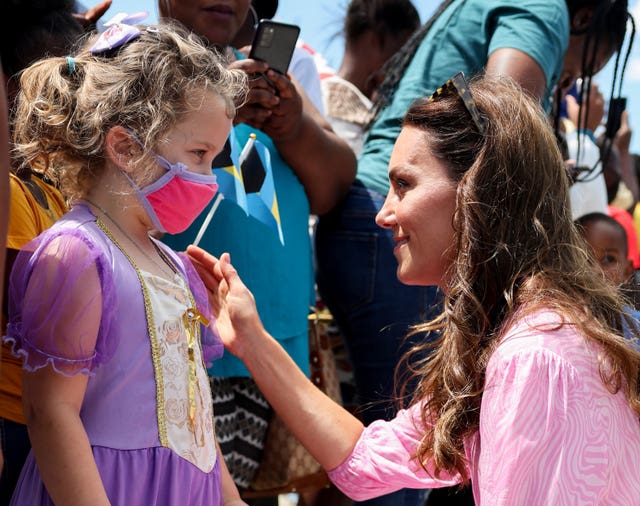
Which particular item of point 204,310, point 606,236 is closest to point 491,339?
point 204,310

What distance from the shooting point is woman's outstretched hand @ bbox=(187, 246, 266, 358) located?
2324 mm

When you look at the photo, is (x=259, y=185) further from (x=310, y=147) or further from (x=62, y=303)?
(x=62, y=303)

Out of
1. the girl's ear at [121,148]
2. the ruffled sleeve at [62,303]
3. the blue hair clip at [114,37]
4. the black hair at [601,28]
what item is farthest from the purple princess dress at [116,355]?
the black hair at [601,28]

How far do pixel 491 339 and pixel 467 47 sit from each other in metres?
1.36

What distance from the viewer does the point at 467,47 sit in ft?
10.1

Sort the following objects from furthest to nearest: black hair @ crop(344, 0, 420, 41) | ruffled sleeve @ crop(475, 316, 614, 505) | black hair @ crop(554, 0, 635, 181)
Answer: black hair @ crop(344, 0, 420, 41), black hair @ crop(554, 0, 635, 181), ruffled sleeve @ crop(475, 316, 614, 505)

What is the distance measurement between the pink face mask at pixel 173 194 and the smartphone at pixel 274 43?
625 mm

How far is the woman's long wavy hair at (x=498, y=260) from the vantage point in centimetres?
203

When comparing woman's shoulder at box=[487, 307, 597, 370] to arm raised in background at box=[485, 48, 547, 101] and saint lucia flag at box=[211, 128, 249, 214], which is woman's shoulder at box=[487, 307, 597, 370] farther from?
arm raised in background at box=[485, 48, 547, 101]

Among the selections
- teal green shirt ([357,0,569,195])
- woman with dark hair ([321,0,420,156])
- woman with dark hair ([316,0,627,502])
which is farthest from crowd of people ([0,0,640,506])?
woman with dark hair ([321,0,420,156])

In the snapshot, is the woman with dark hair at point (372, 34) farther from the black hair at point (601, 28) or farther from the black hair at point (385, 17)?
the black hair at point (601, 28)

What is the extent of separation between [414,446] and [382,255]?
2.54 feet

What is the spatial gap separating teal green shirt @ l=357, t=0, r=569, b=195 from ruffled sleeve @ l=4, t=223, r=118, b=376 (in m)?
1.32

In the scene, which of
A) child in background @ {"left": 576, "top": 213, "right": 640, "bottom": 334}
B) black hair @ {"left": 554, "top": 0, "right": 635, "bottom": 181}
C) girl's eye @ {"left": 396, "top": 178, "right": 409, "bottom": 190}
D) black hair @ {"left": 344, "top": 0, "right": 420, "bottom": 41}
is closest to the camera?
girl's eye @ {"left": 396, "top": 178, "right": 409, "bottom": 190}
